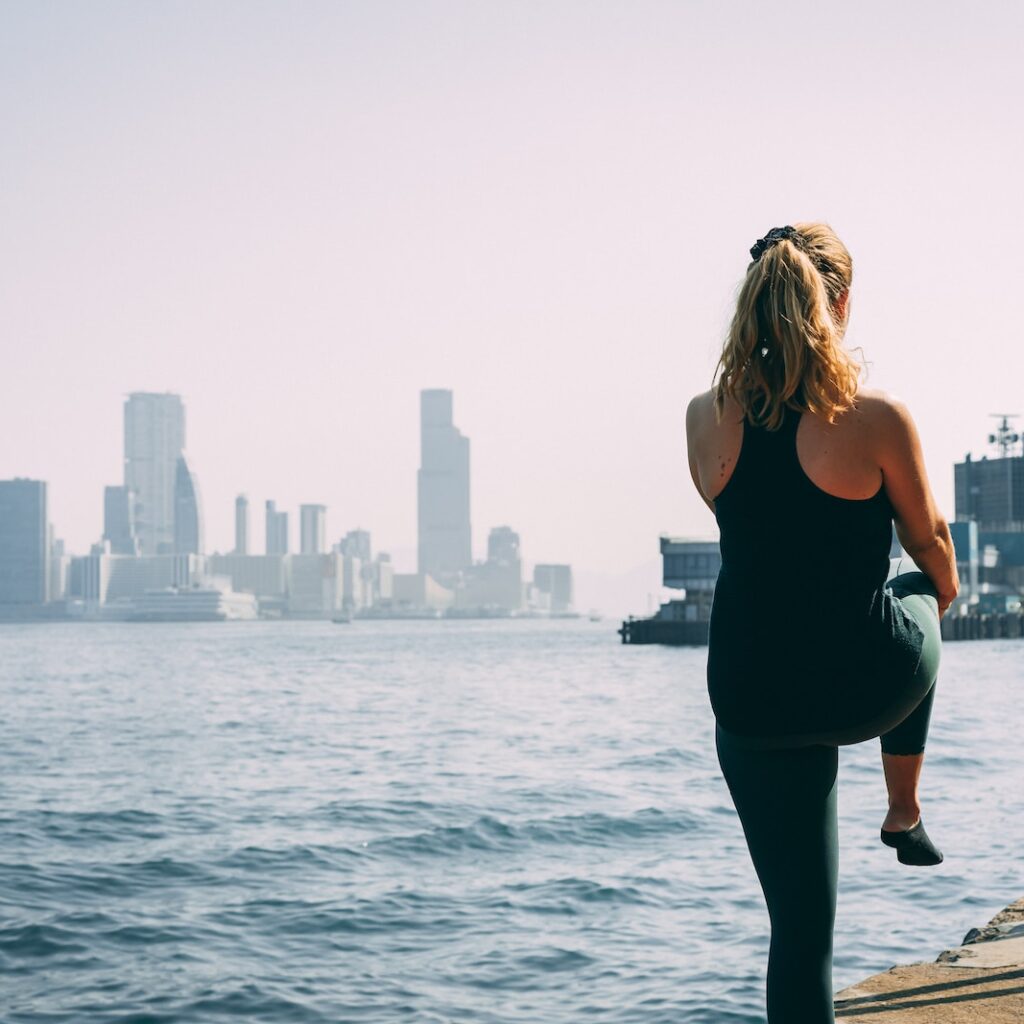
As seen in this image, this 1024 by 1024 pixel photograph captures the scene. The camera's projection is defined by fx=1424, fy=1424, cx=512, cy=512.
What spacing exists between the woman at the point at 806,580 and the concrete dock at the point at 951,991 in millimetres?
2348

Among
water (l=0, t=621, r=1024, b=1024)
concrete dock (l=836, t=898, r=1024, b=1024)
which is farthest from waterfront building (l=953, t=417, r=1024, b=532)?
concrete dock (l=836, t=898, r=1024, b=1024)

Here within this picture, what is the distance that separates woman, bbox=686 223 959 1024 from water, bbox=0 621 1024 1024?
27.9 ft

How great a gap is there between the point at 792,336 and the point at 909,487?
37 cm

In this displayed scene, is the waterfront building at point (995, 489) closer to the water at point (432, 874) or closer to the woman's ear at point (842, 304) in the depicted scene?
the water at point (432, 874)

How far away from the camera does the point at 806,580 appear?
278 cm

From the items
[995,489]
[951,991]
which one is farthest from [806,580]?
[995,489]

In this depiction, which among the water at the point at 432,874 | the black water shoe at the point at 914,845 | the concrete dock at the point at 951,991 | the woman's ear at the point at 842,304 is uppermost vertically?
the woman's ear at the point at 842,304

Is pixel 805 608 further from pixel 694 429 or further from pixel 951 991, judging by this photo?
pixel 951 991

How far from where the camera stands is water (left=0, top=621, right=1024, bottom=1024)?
11.8 metres

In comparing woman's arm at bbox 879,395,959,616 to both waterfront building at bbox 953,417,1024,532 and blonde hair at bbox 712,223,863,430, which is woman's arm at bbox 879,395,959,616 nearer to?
blonde hair at bbox 712,223,863,430

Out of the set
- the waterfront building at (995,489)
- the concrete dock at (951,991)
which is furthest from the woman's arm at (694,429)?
the waterfront building at (995,489)

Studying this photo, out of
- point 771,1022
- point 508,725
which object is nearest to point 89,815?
point 508,725

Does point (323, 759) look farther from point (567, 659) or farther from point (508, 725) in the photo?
point (567, 659)

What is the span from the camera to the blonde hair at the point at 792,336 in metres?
2.75
